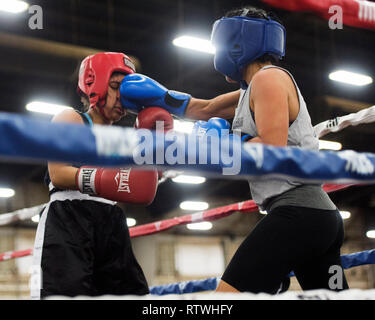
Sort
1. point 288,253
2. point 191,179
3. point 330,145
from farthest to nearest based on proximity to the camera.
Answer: point 191,179, point 330,145, point 288,253

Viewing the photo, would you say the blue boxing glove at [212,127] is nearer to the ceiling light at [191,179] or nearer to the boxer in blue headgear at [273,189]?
the boxer in blue headgear at [273,189]

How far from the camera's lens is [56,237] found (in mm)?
1580

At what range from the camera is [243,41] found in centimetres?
153

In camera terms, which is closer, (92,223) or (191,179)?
(92,223)

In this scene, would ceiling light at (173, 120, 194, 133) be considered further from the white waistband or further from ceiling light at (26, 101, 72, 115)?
the white waistband

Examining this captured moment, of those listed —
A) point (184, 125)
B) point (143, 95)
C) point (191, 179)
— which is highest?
point (184, 125)

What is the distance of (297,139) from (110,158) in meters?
0.68

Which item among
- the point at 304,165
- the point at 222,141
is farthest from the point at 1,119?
the point at 304,165

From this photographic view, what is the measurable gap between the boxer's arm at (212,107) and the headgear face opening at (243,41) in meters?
0.25

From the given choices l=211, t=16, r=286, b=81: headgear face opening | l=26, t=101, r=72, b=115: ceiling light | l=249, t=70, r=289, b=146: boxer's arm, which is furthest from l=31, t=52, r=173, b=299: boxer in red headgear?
l=26, t=101, r=72, b=115: ceiling light

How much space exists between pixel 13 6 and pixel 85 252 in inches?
153

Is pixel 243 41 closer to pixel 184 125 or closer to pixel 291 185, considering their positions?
pixel 291 185

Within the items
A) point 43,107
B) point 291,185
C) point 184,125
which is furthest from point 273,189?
point 43,107

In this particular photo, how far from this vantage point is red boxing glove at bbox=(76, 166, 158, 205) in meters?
1.54
